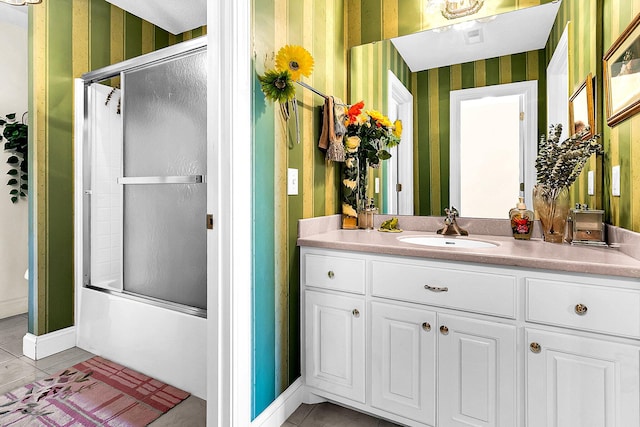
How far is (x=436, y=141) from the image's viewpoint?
76.1 inches

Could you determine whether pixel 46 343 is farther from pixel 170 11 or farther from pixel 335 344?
pixel 170 11

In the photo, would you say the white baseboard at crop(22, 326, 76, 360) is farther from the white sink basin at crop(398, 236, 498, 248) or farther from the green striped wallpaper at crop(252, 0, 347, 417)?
the white sink basin at crop(398, 236, 498, 248)

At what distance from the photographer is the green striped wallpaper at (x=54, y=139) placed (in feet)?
7.27

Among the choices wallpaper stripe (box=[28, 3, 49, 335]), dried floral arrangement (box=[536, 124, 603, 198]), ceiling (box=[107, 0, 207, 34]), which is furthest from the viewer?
ceiling (box=[107, 0, 207, 34])

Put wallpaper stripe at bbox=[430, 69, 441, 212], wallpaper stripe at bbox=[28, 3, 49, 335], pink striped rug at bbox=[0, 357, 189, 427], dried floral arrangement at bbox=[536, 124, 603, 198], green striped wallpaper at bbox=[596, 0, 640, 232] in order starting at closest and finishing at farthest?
green striped wallpaper at bbox=[596, 0, 640, 232] → dried floral arrangement at bbox=[536, 124, 603, 198] → pink striped rug at bbox=[0, 357, 189, 427] → wallpaper stripe at bbox=[430, 69, 441, 212] → wallpaper stripe at bbox=[28, 3, 49, 335]

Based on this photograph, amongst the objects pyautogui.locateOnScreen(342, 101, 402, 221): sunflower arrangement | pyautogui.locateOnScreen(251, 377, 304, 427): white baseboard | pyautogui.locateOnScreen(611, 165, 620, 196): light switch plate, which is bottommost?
pyautogui.locateOnScreen(251, 377, 304, 427): white baseboard

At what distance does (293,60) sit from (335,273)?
37.2 inches

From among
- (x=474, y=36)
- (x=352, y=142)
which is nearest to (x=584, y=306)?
(x=352, y=142)

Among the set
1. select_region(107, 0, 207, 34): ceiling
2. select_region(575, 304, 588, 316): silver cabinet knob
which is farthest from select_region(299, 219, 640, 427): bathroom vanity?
select_region(107, 0, 207, 34): ceiling

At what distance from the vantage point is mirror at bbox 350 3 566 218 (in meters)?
1.70

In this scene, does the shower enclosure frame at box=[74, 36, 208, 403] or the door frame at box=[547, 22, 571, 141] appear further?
the shower enclosure frame at box=[74, 36, 208, 403]

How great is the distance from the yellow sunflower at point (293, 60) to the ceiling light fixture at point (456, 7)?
0.94 meters

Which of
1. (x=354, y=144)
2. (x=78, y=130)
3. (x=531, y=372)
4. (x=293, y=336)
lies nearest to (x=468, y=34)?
(x=354, y=144)

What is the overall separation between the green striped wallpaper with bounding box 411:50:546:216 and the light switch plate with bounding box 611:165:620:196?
662 mm
